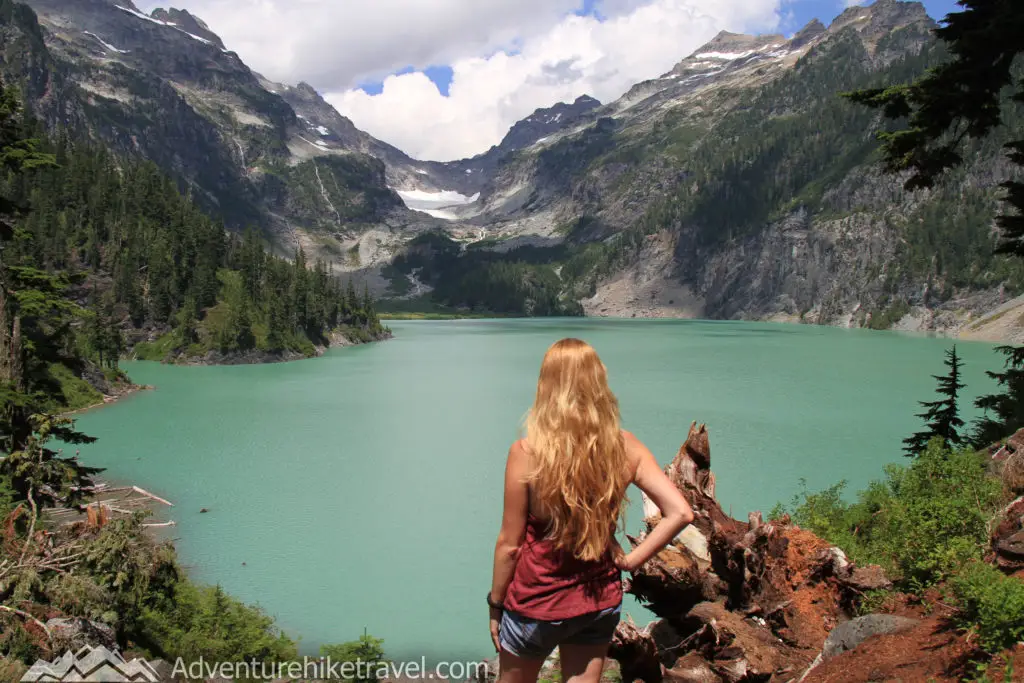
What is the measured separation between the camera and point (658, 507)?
14.3 feet

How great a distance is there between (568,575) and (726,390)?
53627mm

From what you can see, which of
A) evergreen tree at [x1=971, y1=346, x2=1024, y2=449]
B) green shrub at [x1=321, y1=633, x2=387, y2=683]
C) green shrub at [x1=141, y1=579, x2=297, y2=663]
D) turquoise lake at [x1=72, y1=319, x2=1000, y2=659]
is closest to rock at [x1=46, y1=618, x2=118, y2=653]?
green shrub at [x1=141, y1=579, x2=297, y2=663]

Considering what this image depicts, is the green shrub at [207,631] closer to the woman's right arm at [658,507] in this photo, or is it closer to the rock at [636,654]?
the rock at [636,654]

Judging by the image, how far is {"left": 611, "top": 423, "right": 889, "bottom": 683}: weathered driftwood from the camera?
24.7ft

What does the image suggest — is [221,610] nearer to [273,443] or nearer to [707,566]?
[707,566]

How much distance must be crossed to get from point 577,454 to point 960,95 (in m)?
14.1

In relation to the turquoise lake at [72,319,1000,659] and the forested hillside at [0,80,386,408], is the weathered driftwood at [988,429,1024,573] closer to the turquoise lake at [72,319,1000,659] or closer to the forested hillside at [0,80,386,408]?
the turquoise lake at [72,319,1000,659]

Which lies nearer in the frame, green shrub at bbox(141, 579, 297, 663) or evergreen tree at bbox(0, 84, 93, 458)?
green shrub at bbox(141, 579, 297, 663)

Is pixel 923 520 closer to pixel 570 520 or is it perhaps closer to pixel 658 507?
pixel 658 507

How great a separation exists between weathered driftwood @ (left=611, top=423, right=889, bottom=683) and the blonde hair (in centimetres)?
354

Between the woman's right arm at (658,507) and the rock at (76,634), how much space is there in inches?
312

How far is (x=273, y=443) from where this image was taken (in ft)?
124

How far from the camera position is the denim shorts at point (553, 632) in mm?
4387

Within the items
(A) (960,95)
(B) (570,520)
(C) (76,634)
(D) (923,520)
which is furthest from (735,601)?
(A) (960,95)
